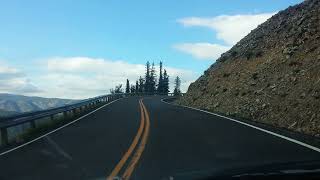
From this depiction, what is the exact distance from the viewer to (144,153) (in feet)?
46.7

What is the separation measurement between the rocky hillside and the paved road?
4.74 m

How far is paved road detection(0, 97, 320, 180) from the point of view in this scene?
11695mm

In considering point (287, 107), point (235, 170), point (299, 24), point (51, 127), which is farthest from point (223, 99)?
point (235, 170)

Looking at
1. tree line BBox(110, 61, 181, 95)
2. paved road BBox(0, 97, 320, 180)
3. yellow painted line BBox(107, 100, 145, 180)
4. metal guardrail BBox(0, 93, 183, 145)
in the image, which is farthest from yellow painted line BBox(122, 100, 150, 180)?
tree line BBox(110, 61, 181, 95)

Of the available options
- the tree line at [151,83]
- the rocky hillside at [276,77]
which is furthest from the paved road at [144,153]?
the tree line at [151,83]

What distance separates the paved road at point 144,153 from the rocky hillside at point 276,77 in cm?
474

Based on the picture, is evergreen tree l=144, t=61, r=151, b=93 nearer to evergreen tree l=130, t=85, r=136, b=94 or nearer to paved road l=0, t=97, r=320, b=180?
evergreen tree l=130, t=85, r=136, b=94

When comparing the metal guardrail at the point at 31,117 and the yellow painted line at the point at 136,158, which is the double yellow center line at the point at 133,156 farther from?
the metal guardrail at the point at 31,117

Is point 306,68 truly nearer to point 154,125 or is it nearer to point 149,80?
point 154,125

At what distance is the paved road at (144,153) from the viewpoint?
11695 mm

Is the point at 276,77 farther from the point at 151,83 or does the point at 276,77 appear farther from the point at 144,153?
the point at 151,83

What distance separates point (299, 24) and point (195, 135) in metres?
28.2

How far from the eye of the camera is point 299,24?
44312 mm

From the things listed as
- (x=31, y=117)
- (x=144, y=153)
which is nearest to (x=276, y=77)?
(x=31, y=117)
